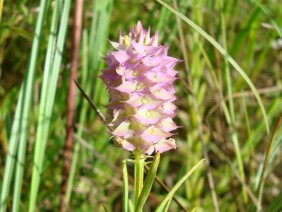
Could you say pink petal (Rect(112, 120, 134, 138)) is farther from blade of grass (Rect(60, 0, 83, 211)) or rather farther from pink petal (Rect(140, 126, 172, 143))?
blade of grass (Rect(60, 0, 83, 211))

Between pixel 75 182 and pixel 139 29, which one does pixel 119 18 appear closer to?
pixel 75 182

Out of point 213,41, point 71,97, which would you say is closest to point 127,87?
point 213,41

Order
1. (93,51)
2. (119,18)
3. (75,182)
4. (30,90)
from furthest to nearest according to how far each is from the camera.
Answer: (119,18) → (75,182) → (93,51) → (30,90)

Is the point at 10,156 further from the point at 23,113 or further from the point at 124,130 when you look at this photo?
the point at 124,130

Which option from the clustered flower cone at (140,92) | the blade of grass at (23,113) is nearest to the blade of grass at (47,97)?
the blade of grass at (23,113)

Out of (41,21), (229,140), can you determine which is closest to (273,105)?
(229,140)

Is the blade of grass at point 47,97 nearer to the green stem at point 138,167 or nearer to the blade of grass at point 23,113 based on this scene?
the blade of grass at point 23,113

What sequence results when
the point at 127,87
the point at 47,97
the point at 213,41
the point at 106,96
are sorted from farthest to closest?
1. the point at 106,96
2. the point at 47,97
3. the point at 213,41
4. the point at 127,87

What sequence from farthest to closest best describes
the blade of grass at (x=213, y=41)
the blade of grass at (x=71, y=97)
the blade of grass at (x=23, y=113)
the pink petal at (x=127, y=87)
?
1. the blade of grass at (x=71, y=97)
2. the blade of grass at (x=23, y=113)
3. the blade of grass at (x=213, y=41)
4. the pink petal at (x=127, y=87)
